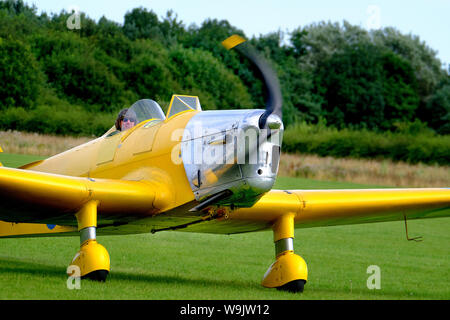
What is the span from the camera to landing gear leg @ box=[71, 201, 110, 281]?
7.81 m

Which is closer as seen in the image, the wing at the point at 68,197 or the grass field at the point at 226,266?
the wing at the point at 68,197

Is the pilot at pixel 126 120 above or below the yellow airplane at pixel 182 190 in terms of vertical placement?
above

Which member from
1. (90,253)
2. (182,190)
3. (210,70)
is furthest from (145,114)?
(210,70)

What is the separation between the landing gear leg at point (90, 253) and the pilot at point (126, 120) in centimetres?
187

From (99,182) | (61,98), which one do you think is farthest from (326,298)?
→ (61,98)

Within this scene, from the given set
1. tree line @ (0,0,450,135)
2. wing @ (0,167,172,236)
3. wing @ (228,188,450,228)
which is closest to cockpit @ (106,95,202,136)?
wing @ (0,167,172,236)

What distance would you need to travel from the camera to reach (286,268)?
29.2ft

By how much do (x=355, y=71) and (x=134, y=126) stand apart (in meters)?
67.8

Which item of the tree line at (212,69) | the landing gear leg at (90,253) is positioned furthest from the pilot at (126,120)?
the tree line at (212,69)

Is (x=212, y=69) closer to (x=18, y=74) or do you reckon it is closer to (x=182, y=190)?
(x=18, y=74)

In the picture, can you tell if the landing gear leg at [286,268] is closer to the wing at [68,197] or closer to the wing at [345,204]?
the wing at [345,204]

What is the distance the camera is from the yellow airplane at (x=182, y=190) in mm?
7648

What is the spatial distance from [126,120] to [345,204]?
3.43 metres

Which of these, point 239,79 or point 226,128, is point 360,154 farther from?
point 226,128
